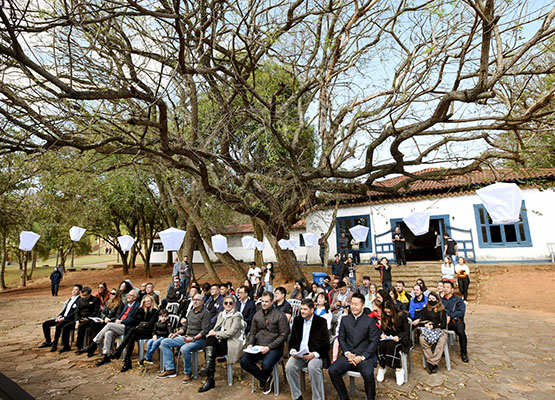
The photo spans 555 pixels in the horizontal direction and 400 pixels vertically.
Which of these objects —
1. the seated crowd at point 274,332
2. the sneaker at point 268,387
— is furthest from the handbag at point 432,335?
the sneaker at point 268,387

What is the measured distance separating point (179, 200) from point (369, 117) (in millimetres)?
9669

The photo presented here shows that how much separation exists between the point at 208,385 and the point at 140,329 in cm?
191

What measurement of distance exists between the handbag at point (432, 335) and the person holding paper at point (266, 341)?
2334 mm

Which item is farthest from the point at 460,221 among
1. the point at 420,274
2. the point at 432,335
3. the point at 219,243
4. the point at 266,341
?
the point at 266,341

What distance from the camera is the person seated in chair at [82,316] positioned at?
21.9 ft

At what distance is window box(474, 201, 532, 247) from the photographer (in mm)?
13625

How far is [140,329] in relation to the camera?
5773 millimetres

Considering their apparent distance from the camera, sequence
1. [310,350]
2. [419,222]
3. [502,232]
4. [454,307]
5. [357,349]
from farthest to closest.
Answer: [502,232], [419,222], [454,307], [310,350], [357,349]

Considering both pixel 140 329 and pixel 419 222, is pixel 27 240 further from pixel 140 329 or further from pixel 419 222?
pixel 419 222

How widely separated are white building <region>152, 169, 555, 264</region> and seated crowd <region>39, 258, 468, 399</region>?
7.12 metres

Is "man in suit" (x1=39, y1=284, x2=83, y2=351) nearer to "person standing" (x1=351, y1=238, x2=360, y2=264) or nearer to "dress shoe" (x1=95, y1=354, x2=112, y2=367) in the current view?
"dress shoe" (x1=95, y1=354, x2=112, y2=367)

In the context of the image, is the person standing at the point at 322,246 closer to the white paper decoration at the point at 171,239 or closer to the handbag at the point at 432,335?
the white paper decoration at the point at 171,239

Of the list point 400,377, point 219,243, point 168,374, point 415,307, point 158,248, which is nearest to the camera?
point 400,377

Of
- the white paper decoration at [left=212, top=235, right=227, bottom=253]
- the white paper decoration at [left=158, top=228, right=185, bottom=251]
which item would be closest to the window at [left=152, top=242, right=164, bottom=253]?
the white paper decoration at [left=212, top=235, right=227, bottom=253]
